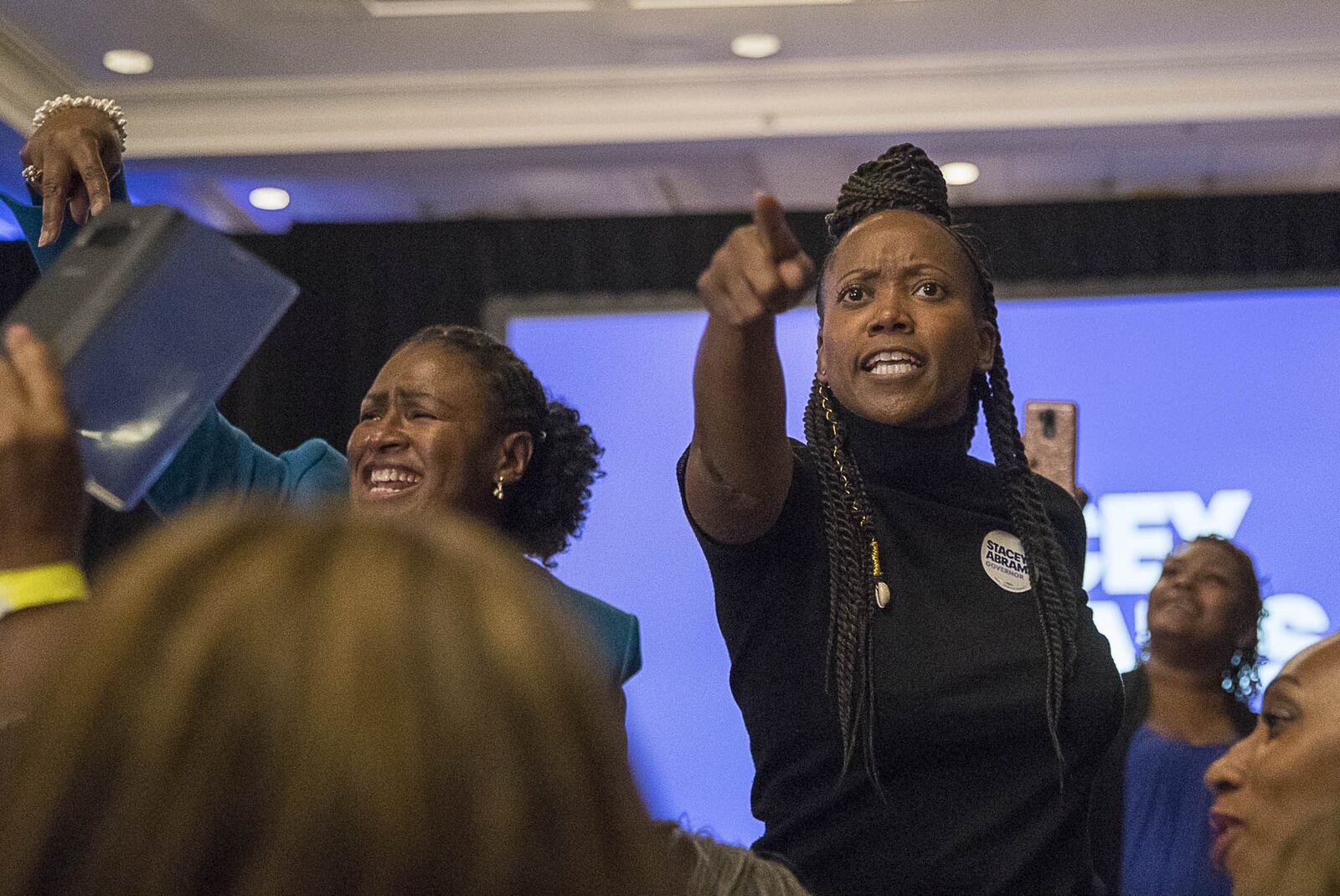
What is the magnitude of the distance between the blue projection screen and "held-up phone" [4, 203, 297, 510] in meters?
4.30

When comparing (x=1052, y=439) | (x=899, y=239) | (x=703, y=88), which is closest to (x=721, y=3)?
(x=703, y=88)

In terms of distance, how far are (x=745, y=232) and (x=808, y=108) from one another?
445 centimetres

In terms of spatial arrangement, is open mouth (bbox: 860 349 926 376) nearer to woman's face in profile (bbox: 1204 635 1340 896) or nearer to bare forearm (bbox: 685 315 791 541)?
bare forearm (bbox: 685 315 791 541)

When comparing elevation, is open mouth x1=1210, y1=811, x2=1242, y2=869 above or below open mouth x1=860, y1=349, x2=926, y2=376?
below

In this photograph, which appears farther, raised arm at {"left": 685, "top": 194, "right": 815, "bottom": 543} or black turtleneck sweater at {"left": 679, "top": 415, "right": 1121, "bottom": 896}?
black turtleneck sweater at {"left": 679, "top": 415, "right": 1121, "bottom": 896}

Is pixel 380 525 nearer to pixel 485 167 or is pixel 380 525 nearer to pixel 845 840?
pixel 845 840

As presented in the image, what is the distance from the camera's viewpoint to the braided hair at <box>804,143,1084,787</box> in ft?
5.27

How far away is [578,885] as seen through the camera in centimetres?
59

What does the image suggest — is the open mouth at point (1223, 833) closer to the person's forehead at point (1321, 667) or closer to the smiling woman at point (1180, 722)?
the person's forehead at point (1321, 667)

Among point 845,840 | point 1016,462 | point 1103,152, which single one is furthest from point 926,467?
point 1103,152

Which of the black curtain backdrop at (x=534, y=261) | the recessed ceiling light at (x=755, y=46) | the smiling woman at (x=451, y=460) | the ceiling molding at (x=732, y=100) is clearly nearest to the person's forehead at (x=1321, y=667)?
the smiling woman at (x=451, y=460)

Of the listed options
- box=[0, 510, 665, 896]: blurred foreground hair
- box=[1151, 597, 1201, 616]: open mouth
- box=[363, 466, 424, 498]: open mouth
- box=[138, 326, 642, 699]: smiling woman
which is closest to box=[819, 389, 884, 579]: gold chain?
box=[138, 326, 642, 699]: smiling woman

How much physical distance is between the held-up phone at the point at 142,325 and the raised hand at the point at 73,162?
0.49 m

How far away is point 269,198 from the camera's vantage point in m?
6.43
